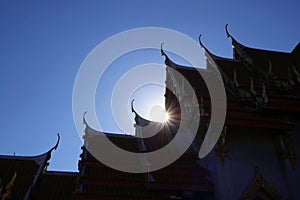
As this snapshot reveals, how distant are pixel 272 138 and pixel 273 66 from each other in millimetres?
5167

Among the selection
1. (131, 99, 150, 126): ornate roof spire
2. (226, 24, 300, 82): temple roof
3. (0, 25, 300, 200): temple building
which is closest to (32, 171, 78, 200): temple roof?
(0, 25, 300, 200): temple building

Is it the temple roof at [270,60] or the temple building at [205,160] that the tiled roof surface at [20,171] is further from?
the temple roof at [270,60]

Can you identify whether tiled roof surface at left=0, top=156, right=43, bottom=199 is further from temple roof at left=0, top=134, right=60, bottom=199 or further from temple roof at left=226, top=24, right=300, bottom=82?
temple roof at left=226, top=24, right=300, bottom=82

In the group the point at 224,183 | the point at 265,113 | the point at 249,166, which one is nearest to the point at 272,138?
the point at 265,113

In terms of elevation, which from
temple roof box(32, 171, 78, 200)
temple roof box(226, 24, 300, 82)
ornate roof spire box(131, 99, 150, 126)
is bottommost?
temple roof box(32, 171, 78, 200)

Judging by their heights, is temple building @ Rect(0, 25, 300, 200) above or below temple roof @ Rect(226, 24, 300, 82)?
below

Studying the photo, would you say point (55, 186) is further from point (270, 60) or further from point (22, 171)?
point (270, 60)

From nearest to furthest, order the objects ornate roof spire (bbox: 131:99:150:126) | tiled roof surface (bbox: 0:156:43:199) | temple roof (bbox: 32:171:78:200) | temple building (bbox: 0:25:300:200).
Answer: temple building (bbox: 0:25:300:200) < tiled roof surface (bbox: 0:156:43:199) < temple roof (bbox: 32:171:78:200) < ornate roof spire (bbox: 131:99:150:126)

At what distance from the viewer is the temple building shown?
7.55 m

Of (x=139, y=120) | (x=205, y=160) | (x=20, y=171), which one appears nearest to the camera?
(x=205, y=160)

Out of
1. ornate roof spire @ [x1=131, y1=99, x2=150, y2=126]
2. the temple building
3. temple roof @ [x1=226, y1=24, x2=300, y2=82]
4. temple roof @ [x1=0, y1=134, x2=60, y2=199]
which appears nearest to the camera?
the temple building

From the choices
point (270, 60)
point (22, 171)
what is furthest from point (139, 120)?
point (270, 60)

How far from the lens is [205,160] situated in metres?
8.52

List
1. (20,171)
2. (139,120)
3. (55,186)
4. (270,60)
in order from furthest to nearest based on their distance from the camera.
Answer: (270,60) → (139,120) → (55,186) → (20,171)
